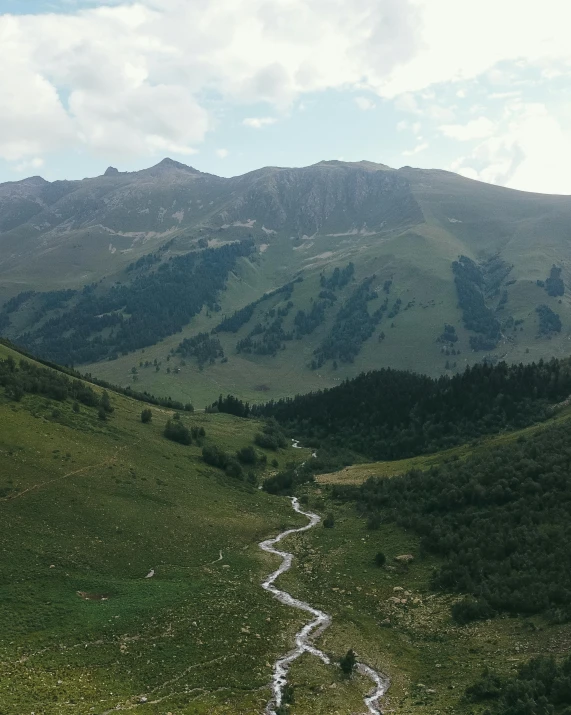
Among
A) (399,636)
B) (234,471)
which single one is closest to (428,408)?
(234,471)

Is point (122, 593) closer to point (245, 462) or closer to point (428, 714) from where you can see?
point (428, 714)

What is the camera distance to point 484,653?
39.7 metres

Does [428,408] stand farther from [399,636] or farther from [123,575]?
[123,575]

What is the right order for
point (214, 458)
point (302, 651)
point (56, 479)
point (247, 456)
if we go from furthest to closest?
point (247, 456)
point (214, 458)
point (56, 479)
point (302, 651)

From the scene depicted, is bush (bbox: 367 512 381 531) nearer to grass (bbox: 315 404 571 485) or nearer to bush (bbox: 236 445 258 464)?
grass (bbox: 315 404 571 485)

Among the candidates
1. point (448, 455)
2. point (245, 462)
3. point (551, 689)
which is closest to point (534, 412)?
point (448, 455)

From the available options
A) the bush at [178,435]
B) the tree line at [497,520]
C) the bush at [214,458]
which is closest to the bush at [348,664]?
the tree line at [497,520]

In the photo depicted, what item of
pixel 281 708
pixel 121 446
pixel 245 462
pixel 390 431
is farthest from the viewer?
pixel 390 431

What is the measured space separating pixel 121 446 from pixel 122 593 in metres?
41.6

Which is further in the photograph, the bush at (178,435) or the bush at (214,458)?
the bush at (178,435)

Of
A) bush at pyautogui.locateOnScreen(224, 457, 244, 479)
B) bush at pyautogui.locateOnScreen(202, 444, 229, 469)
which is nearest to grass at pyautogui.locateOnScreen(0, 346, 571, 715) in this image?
bush at pyautogui.locateOnScreen(224, 457, 244, 479)

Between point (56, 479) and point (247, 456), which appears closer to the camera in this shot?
point (56, 479)

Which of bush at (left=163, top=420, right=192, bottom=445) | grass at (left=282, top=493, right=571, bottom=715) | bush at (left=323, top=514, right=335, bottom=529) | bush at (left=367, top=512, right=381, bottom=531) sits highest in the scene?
bush at (left=163, top=420, right=192, bottom=445)

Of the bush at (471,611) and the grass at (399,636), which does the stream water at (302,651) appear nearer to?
the grass at (399,636)
